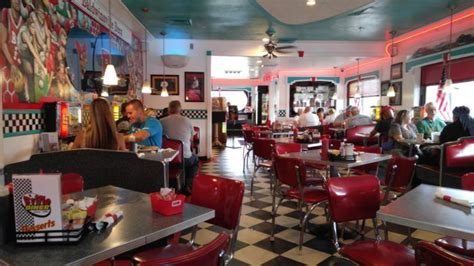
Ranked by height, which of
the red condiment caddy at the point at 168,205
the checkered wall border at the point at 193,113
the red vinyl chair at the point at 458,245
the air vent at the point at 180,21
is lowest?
the red vinyl chair at the point at 458,245

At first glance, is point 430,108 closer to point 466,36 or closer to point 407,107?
point 466,36

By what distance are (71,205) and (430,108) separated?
22.8 ft

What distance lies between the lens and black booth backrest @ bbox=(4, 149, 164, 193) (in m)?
3.01

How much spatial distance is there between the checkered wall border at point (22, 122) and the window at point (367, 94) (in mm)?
9741

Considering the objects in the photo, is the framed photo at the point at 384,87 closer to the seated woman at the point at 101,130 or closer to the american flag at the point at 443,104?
the american flag at the point at 443,104

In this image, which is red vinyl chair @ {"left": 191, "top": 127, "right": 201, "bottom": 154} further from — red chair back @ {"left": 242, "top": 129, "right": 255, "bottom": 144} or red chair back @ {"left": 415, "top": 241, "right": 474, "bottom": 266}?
red chair back @ {"left": 415, "top": 241, "right": 474, "bottom": 266}

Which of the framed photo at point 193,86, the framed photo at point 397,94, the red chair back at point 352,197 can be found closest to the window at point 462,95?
the framed photo at point 397,94

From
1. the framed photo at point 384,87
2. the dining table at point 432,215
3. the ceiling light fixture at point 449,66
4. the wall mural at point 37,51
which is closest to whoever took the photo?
the dining table at point 432,215

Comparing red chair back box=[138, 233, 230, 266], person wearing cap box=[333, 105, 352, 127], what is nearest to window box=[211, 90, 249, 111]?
person wearing cap box=[333, 105, 352, 127]

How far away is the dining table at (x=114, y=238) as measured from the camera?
4.25ft

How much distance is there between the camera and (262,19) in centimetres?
654

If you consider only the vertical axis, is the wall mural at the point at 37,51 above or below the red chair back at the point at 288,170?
above

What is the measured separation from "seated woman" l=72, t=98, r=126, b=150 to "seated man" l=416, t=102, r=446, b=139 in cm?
598

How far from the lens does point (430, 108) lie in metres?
6.76
